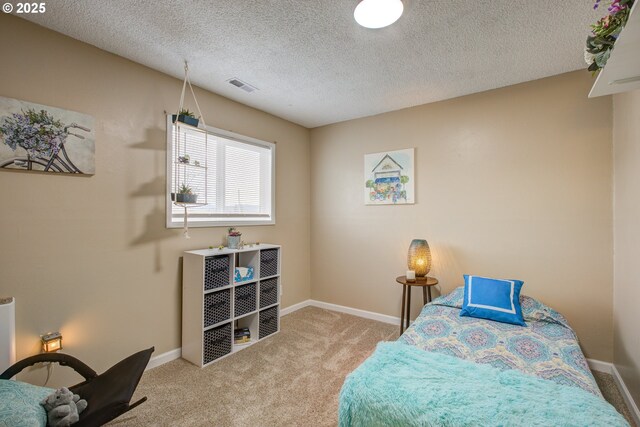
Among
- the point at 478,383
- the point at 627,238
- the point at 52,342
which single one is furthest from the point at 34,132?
the point at 627,238

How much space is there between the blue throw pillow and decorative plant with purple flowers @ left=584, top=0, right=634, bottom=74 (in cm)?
178

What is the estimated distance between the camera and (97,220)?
220 cm

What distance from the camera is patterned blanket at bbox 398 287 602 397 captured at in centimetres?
167

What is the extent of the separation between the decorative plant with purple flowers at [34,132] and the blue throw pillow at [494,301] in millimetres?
3403

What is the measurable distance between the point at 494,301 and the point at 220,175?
291 cm

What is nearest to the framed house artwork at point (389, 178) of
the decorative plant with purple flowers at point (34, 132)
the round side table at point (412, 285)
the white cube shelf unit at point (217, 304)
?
the round side table at point (412, 285)

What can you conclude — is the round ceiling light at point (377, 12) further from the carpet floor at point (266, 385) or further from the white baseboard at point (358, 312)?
the white baseboard at point (358, 312)

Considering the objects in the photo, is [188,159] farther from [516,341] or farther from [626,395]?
[626,395]

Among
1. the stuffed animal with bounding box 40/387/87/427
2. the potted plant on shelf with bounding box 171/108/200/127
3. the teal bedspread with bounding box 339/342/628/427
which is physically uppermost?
the potted plant on shelf with bounding box 171/108/200/127

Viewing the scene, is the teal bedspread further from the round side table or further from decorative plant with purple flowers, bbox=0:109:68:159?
decorative plant with purple flowers, bbox=0:109:68:159

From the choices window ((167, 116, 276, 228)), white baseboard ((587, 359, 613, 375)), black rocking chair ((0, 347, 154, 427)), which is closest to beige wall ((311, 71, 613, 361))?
white baseboard ((587, 359, 613, 375))

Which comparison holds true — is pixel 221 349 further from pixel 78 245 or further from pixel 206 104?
pixel 206 104

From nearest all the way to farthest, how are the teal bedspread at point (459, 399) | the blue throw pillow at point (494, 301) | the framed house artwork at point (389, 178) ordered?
the teal bedspread at point (459, 399), the blue throw pillow at point (494, 301), the framed house artwork at point (389, 178)

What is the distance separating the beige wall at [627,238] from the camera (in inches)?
72.4
